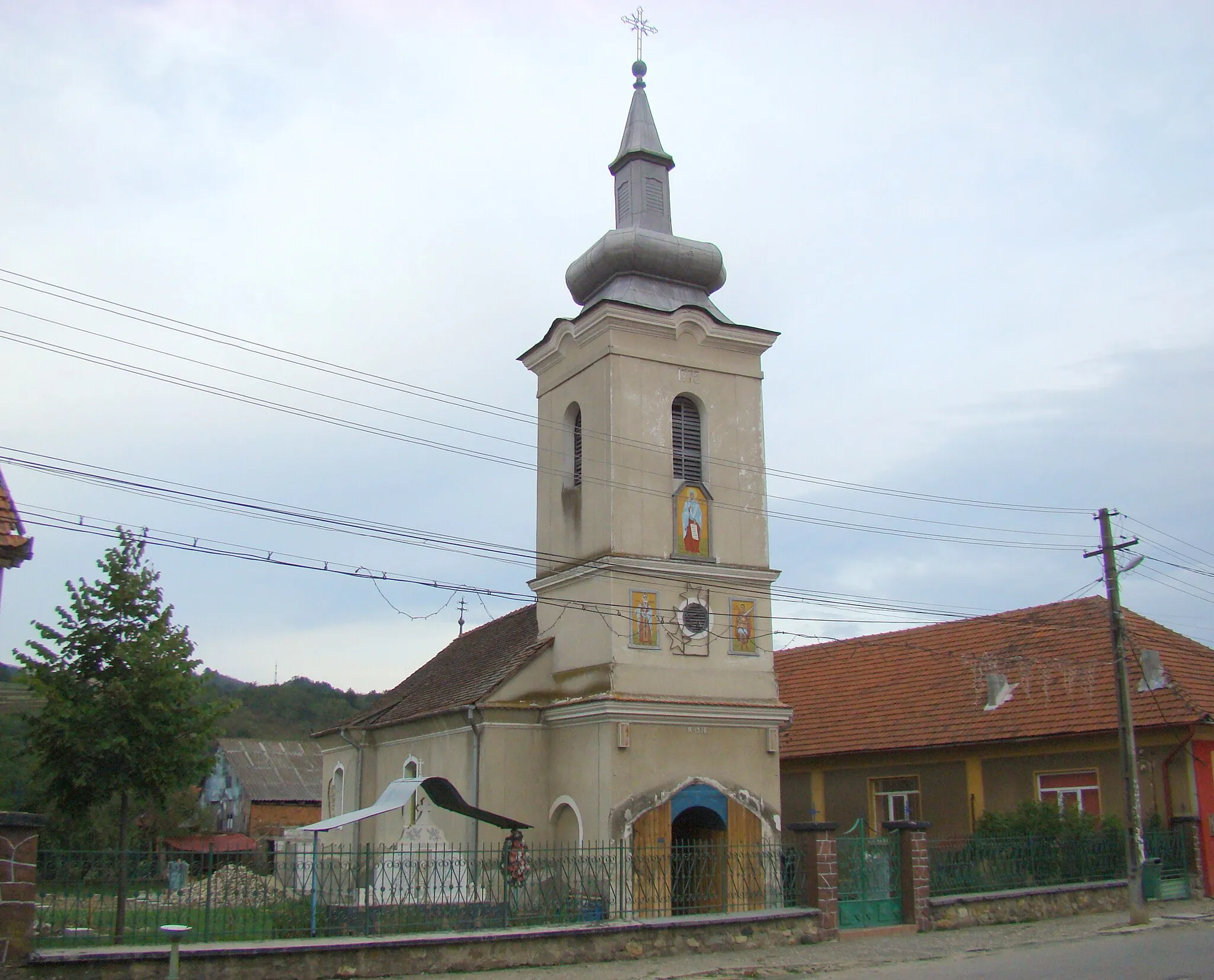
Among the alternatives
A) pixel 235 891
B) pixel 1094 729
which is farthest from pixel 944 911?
pixel 235 891

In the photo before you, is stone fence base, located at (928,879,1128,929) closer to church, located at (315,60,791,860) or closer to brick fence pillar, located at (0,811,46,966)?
church, located at (315,60,791,860)

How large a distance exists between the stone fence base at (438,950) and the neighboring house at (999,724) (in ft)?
34.0

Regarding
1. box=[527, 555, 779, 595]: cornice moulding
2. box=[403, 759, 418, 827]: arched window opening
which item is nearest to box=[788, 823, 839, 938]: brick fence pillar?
box=[527, 555, 779, 595]: cornice moulding

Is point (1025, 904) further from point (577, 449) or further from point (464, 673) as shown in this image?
point (464, 673)

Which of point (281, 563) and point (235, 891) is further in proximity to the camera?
point (281, 563)

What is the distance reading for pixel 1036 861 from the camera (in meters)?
22.0

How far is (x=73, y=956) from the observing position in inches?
493

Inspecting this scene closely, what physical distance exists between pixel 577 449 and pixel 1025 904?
12174 mm

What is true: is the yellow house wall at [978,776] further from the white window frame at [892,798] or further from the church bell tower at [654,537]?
the church bell tower at [654,537]

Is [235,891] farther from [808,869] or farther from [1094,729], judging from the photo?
[1094,729]

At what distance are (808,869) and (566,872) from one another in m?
3.81

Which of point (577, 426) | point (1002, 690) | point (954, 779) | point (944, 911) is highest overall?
point (577, 426)

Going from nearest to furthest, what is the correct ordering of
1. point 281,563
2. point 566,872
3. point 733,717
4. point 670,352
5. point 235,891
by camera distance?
point 235,891 → point 281,563 → point 566,872 → point 733,717 → point 670,352

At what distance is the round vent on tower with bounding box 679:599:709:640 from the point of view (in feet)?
77.3
